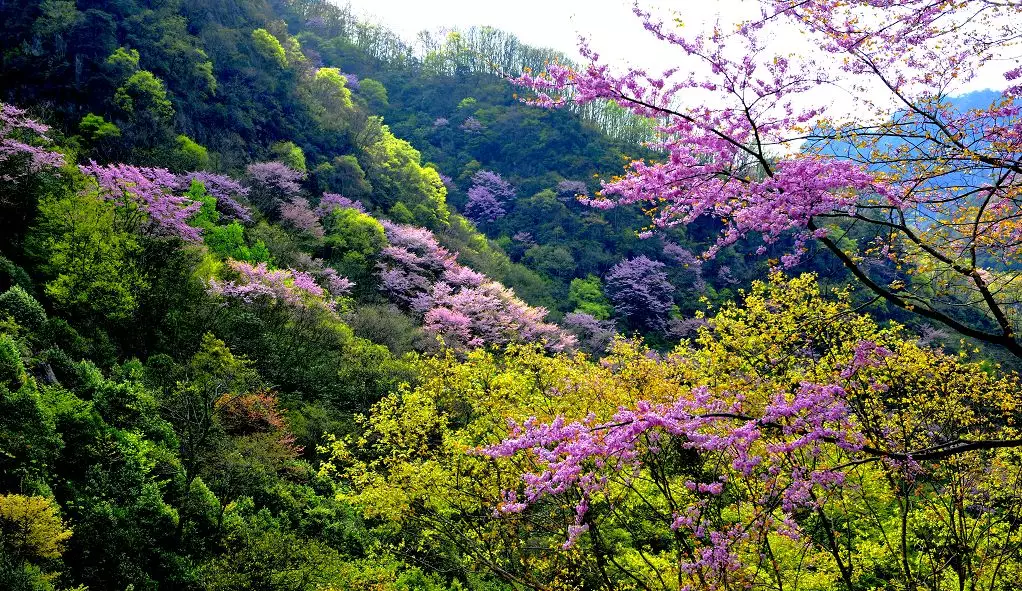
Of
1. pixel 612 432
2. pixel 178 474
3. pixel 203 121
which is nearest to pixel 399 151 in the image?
pixel 203 121

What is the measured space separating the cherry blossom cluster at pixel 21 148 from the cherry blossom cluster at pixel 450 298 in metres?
14.1

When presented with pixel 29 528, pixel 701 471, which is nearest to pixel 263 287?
pixel 29 528

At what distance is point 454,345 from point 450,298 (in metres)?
3.84

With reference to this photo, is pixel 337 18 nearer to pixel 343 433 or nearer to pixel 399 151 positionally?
pixel 399 151

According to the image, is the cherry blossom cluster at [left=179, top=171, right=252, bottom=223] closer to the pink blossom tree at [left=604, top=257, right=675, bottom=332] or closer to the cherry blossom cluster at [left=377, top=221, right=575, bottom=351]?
the cherry blossom cluster at [left=377, top=221, right=575, bottom=351]

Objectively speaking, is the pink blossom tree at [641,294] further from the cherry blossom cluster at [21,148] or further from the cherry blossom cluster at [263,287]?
the cherry blossom cluster at [21,148]

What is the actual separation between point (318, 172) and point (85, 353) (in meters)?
21.5

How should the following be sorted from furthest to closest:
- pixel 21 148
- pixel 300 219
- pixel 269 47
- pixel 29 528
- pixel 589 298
→ 1. pixel 589 298
2. pixel 269 47
3. pixel 300 219
4. pixel 21 148
5. pixel 29 528

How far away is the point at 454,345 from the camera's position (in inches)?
1003

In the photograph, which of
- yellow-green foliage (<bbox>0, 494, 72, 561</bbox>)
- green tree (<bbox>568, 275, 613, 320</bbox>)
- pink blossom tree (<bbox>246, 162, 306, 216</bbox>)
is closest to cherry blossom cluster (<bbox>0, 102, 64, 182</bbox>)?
pink blossom tree (<bbox>246, 162, 306, 216</bbox>)

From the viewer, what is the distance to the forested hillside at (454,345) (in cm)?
452

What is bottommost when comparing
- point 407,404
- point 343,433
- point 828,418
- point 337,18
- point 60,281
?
point 343,433

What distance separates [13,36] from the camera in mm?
26531

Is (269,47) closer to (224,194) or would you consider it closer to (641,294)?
(224,194)
